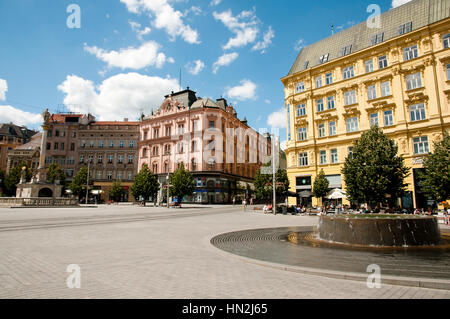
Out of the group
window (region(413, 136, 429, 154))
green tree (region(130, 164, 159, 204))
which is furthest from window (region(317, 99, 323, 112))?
green tree (region(130, 164, 159, 204))

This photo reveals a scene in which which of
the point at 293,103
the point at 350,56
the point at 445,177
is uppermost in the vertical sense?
the point at 350,56

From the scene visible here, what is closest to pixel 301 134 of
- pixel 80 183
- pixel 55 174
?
pixel 80 183

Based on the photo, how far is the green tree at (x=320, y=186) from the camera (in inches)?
1133

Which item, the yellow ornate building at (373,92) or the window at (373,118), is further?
the window at (373,118)

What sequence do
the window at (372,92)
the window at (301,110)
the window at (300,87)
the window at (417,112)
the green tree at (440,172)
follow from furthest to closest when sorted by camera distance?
the window at (300,87) → the window at (301,110) → the window at (372,92) → the window at (417,112) → the green tree at (440,172)

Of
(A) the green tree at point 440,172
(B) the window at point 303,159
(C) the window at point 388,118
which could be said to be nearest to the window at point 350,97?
(C) the window at point 388,118

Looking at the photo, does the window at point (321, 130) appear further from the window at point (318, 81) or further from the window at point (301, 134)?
the window at point (318, 81)

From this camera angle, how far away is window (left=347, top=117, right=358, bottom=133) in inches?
1163

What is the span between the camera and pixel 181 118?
2190 inches

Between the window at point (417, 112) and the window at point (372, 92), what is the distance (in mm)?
3833

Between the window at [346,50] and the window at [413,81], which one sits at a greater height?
the window at [346,50]

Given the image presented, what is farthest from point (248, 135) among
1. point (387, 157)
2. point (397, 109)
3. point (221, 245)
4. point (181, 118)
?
point (221, 245)

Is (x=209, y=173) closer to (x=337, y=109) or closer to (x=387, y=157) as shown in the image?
(x=337, y=109)
